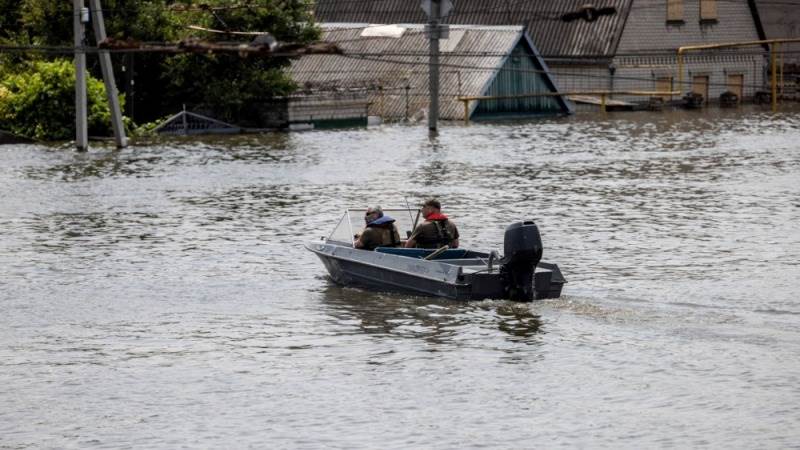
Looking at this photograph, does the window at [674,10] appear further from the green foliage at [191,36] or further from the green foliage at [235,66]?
the green foliage at [235,66]

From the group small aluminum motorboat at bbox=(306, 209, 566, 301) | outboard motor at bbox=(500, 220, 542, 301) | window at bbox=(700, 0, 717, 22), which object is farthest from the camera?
window at bbox=(700, 0, 717, 22)

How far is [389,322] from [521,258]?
7.33ft

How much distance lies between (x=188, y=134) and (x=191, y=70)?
2.41 metres

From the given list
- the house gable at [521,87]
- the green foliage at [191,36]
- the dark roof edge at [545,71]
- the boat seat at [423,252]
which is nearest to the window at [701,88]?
the dark roof edge at [545,71]

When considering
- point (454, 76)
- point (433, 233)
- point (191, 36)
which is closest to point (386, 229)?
point (433, 233)

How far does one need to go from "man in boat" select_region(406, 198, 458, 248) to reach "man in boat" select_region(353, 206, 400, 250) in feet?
1.72

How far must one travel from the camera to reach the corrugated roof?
63.8m

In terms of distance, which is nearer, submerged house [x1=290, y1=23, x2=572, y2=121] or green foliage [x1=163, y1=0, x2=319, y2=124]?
green foliage [x1=163, y1=0, x2=319, y2=124]

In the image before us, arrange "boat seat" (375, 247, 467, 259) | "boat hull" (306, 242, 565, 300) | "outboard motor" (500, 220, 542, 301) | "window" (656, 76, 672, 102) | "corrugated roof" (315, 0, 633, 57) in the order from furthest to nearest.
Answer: "window" (656, 76, 672, 102) → "corrugated roof" (315, 0, 633, 57) → "boat seat" (375, 247, 467, 259) → "boat hull" (306, 242, 565, 300) → "outboard motor" (500, 220, 542, 301)

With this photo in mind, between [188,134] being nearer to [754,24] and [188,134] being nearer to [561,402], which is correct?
[754,24]

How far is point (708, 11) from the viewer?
68.9 metres

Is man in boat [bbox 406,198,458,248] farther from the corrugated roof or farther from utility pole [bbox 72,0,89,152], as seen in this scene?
the corrugated roof

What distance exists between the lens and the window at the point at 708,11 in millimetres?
68750

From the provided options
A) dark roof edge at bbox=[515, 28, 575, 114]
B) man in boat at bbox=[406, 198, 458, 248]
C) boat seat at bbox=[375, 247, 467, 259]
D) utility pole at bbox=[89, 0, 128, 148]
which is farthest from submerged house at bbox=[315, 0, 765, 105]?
boat seat at bbox=[375, 247, 467, 259]
